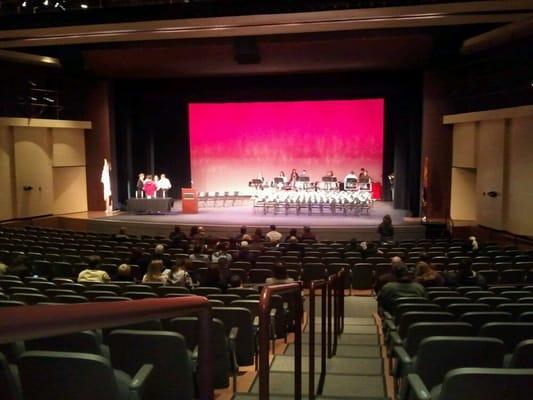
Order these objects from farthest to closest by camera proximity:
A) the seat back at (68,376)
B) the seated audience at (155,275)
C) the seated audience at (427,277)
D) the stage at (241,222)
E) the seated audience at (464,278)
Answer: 1. the stage at (241,222)
2. the seated audience at (464,278)
3. the seated audience at (427,277)
4. the seated audience at (155,275)
5. the seat back at (68,376)

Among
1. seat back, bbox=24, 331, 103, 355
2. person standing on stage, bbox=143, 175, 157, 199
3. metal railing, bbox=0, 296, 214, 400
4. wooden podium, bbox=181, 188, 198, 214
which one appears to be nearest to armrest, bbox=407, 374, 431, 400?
metal railing, bbox=0, 296, 214, 400

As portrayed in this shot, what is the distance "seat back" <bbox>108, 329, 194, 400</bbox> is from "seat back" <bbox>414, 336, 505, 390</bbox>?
1500 mm

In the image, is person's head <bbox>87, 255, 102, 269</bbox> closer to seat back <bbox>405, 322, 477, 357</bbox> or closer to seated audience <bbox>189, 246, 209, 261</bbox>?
seated audience <bbox>189, 246, 209, 261</bbox>

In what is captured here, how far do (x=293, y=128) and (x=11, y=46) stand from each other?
11.8 meters

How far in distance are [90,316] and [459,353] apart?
111 inches

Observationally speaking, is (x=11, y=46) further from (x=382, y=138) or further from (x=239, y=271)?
(x=382, y=138)

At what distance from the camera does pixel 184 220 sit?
18.0 meters

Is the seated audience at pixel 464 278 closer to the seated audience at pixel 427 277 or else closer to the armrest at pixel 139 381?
the seated audience at pixel 427 277

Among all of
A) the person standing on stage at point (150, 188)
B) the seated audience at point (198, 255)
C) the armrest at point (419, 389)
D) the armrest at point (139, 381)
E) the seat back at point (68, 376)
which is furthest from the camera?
the person standing on stage at point (150, 188)

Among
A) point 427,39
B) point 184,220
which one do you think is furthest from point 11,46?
point 427,39

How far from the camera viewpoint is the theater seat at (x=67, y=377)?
91.0 inches

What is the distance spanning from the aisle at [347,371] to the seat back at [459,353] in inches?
41.4

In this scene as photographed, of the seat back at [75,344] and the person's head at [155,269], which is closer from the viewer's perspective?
the seat back at [75,344]

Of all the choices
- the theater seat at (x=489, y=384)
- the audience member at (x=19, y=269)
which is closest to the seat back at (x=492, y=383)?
the theater seat at (x=489, y=384)
